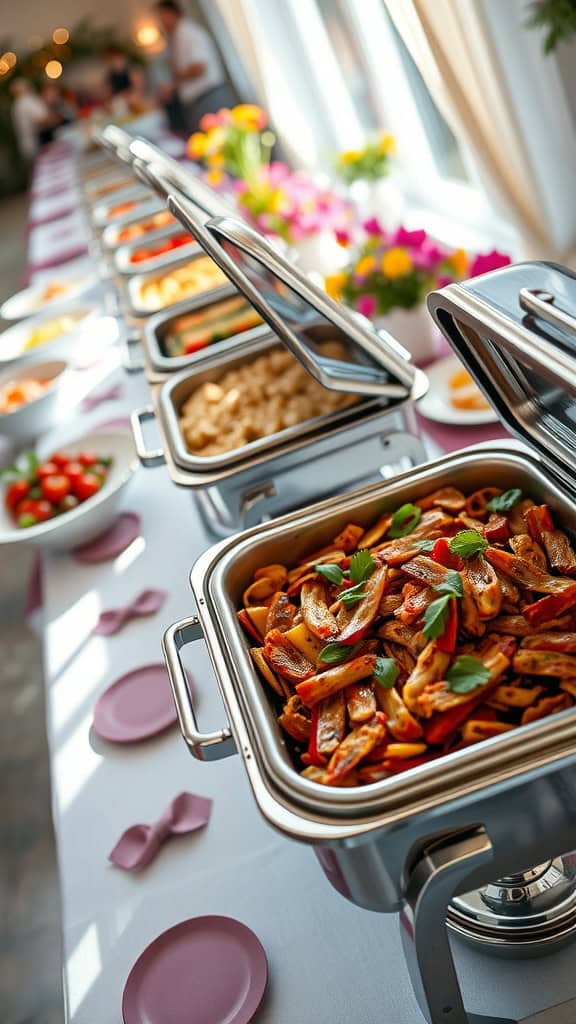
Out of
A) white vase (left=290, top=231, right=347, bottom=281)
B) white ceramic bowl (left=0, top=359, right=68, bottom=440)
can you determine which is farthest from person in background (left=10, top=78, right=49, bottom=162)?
white ceramic bowl (left=0, top=359, right=68, bottom=440)

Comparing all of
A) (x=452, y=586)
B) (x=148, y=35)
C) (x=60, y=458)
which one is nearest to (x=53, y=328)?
(x=60, y=458)

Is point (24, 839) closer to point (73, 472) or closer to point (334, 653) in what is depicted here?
point (73, 472)

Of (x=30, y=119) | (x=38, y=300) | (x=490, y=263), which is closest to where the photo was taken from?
(x=490, y=263)

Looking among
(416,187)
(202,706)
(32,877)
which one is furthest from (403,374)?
(416,187)

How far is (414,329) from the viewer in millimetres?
1846

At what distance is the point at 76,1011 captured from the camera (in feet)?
2.96

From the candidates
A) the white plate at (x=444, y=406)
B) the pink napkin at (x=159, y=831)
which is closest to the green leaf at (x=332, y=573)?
the pink napkin at (x=159, y=831)

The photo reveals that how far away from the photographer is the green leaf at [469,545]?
2.75 feet

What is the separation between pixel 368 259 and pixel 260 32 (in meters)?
3.35

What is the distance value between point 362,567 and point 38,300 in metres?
2.52

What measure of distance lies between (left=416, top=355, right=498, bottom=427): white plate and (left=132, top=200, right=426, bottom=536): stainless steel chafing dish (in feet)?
0.97

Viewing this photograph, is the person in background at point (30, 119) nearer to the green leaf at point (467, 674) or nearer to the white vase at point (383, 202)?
the white vase at point (383, 202)

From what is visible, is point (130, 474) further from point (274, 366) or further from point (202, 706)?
point (202, 706)

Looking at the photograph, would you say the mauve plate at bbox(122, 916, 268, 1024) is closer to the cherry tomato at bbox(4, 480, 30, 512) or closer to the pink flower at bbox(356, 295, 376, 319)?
the cherry tomato at bbox(4, 480, 30, 512)
